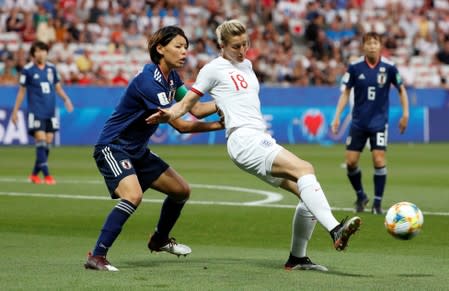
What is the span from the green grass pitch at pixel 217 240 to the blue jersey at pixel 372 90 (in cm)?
131

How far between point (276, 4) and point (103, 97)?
430 inches

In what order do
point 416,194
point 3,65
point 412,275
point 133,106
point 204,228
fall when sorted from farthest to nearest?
point 3,65, point 416,194, point 204,228, point 133,106, point 412,275

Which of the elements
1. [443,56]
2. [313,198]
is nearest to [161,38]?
[313,198]

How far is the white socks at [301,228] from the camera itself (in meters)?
9.46

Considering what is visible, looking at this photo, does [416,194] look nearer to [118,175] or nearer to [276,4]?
[118,175]

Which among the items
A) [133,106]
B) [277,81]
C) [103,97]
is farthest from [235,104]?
[277,81]

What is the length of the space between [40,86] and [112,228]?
11.2 meters

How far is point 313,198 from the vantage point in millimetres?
8961

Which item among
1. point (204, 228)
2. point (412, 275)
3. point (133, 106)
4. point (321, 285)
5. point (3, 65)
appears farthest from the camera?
point (3, 65)

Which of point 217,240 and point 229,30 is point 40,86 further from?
point 229,30

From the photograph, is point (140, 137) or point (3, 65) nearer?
point (140, 137)

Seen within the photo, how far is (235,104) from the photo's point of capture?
30.9ft

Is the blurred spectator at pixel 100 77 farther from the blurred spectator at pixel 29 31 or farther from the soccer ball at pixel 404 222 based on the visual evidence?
the soccer ball at pixel 404 222

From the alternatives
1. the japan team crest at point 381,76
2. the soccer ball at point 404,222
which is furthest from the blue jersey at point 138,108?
the japan team crest at point 381,76
